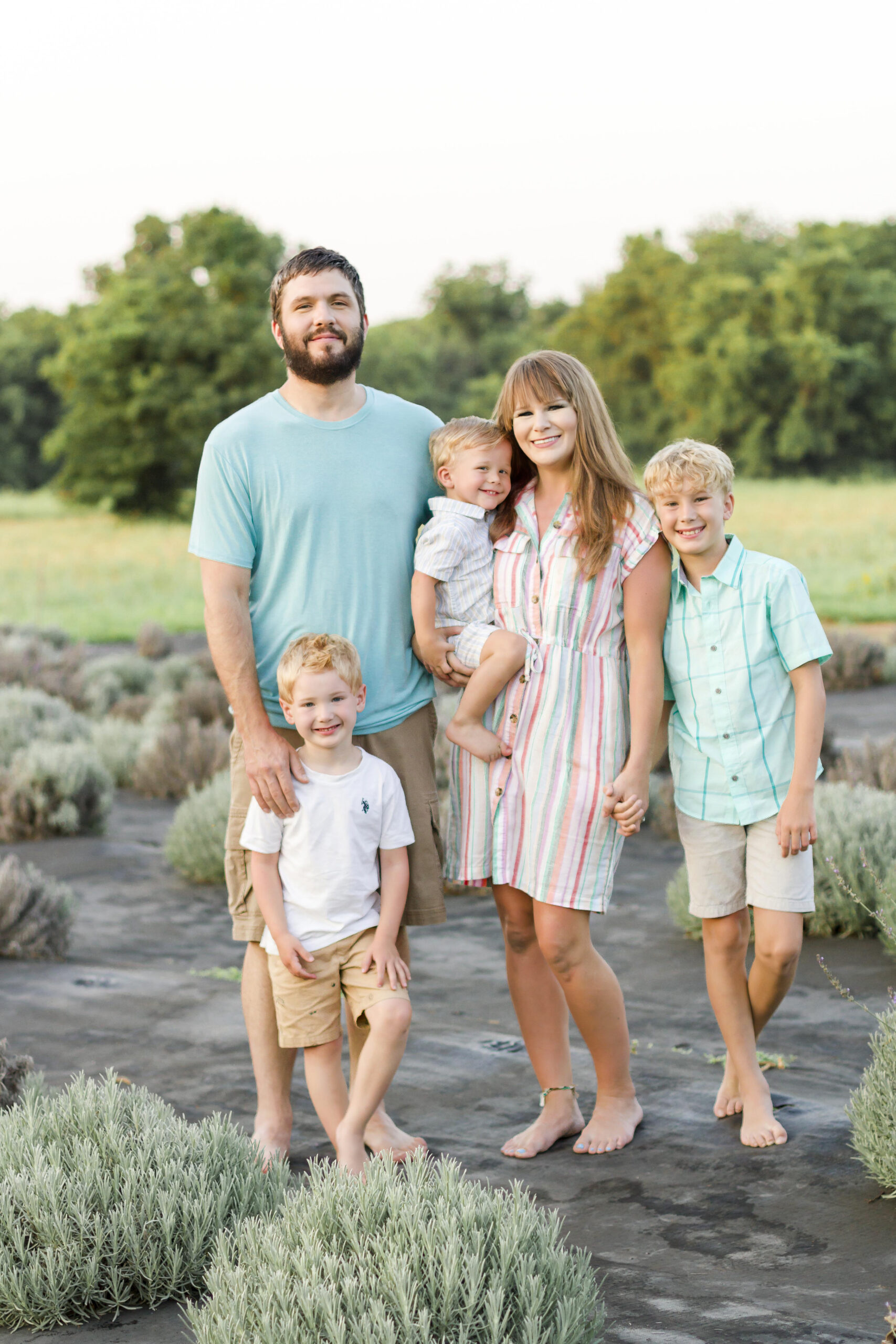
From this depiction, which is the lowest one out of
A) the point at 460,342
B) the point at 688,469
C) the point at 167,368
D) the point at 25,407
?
the point at 688,469

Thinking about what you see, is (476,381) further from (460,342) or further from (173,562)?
(173,562)

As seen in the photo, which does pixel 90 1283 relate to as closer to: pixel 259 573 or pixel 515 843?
pixel 515 843

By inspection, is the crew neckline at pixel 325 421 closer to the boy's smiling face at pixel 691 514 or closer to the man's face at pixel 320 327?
the man's face at pixel 320 327

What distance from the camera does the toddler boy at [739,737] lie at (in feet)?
12.0

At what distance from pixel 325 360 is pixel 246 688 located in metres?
0.92

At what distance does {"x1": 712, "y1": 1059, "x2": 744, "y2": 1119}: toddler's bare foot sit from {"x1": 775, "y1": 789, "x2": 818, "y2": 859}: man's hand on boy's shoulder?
29.5 inches

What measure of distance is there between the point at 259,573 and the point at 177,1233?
1737 mm

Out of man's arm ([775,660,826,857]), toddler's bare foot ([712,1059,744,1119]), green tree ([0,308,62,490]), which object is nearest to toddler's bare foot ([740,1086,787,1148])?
toddler's bare foot ([712,1059,744,1119])

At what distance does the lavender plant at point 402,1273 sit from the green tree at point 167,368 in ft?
128

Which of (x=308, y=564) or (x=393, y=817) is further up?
(x=308, y=564)

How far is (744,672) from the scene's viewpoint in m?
3.71

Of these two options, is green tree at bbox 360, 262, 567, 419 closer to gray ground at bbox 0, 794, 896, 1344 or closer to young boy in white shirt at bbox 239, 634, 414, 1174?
gray ground at bbox 0, 794, 896, 1344

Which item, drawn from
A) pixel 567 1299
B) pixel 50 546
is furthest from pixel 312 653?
pixel 50 546

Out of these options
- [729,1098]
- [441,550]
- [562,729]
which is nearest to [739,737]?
[562,729]
